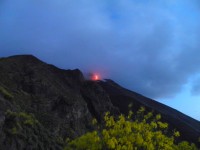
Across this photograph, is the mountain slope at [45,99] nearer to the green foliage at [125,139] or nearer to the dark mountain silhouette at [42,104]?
the dark mountain silhouette at [42,104]

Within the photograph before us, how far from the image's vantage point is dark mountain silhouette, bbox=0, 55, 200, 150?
36156 mm

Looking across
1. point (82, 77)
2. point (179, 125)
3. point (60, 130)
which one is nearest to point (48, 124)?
point (60, 130)

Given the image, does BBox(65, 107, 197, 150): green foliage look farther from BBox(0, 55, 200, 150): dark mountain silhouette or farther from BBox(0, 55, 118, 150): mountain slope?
BBox(0, 55, 118, 150): mountain slope

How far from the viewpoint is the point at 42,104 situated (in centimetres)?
5509

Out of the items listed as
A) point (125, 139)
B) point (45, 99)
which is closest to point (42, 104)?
point (45, 99)

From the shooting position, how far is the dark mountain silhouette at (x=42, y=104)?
1423 inches

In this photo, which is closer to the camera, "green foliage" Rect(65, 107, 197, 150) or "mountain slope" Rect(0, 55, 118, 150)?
"green foliage" Rect(65, 107, 197, 150)

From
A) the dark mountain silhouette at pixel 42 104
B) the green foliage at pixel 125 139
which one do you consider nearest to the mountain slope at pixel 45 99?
the dark mountain silhouette at pixel 42 104

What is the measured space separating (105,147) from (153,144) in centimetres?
269

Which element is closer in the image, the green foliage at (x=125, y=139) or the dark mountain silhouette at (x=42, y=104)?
the green foliage at (x=125, y=139)

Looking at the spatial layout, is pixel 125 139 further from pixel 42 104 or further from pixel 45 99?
pixel 45 99

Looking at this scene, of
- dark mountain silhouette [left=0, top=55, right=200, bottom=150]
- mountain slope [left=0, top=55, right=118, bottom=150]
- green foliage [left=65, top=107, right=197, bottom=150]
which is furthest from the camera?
mountain slope [left=0, top=55, right=118, bottom=150]

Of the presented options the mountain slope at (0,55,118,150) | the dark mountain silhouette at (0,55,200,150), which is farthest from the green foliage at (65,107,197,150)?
the mountain slope at (0,55,118,150)

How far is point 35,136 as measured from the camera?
37.8m
